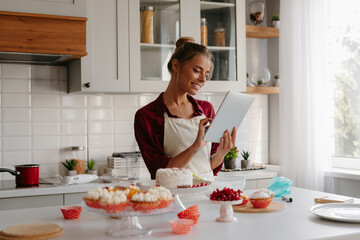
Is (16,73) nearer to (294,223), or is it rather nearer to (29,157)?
(29,157)

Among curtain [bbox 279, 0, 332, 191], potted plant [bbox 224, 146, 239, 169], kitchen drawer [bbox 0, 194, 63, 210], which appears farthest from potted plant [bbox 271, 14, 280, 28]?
kitchen drawer [bbox 0, 194, 63, 210]

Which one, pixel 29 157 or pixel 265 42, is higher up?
pixel 265 42

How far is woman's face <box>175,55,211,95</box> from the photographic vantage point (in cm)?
227

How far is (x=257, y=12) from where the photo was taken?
13.0ft

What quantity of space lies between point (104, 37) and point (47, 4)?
0.45 metres

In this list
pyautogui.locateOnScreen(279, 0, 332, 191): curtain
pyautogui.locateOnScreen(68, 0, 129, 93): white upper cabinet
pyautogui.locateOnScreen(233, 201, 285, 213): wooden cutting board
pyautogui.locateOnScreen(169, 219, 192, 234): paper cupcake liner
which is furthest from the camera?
pyautogui.locateOnScreen(279, 0, 332, 191): curtain

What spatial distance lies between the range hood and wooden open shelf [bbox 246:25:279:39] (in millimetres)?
1501

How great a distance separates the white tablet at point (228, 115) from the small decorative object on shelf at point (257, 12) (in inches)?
85.0

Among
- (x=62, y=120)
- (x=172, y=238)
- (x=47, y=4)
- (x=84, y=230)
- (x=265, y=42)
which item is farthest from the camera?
(x=265, y=42)

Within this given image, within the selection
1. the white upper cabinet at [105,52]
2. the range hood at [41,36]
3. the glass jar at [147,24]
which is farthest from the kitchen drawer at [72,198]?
the glass jar at [147,24]

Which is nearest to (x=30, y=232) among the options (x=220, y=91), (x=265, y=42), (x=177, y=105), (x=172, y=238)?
(x=172, y=238)

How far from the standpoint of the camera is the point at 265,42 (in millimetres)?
4277

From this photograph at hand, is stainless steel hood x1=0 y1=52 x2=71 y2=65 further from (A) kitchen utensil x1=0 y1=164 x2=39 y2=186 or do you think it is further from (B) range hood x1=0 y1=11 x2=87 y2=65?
(A) kitchen utensil x1=0 y1=164 x2=39 y2=186

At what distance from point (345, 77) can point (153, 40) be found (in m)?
1.54
